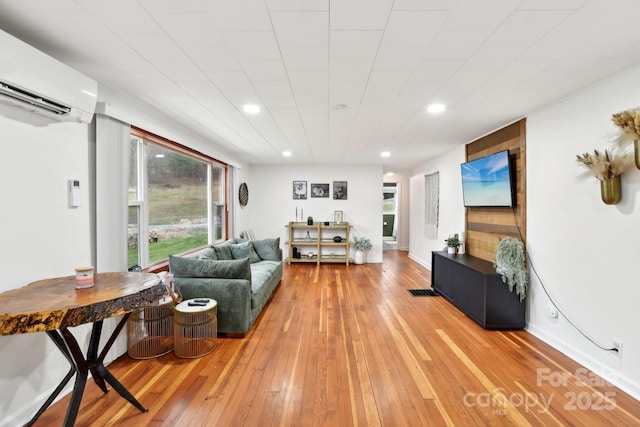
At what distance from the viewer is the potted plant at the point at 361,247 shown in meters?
6.28

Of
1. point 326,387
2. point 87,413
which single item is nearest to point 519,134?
point 326,387

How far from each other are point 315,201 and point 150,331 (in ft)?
15.1

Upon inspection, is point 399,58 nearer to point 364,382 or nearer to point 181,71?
point 181,71

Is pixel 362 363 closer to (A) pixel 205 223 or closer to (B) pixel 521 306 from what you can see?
(B) pixel 521 306

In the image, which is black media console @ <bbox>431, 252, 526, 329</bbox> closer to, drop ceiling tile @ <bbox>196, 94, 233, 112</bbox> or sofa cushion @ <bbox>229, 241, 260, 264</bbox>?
sofa cushion @ <bbox>229, 241, 260, 264</bbox>

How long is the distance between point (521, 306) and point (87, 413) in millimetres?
4008

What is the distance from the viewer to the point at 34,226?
5.64ft

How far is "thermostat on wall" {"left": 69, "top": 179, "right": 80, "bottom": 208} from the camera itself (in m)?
1.96

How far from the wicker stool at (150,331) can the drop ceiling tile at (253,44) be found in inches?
93.0

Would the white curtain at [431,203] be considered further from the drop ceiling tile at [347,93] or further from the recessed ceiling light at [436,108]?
the drop ceiling tile at [347,93]

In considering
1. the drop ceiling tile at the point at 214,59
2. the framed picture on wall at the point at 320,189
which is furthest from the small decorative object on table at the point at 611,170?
the framed picture on wall at the point at 320,189

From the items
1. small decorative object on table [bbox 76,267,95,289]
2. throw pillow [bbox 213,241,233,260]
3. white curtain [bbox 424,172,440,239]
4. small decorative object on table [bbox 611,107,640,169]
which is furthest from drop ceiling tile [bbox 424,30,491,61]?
white curtain [bbox 424,172,440,239]

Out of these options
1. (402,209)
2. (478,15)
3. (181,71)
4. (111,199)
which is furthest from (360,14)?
(402,209)

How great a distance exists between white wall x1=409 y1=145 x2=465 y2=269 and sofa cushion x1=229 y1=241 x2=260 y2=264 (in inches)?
141
